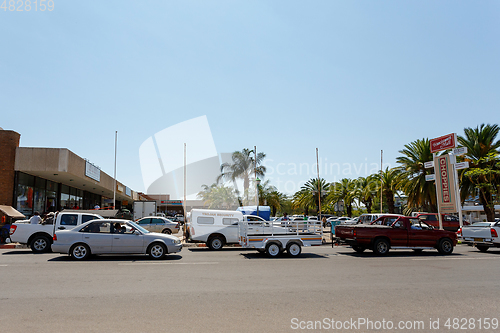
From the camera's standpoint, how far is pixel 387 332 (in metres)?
5.46

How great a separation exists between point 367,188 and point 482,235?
32.2 m

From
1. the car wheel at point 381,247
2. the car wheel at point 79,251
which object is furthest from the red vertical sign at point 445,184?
the car wheel at point 79,251

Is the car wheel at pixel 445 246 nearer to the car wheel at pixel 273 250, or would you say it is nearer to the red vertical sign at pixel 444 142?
the car wheel at pixel 273 250

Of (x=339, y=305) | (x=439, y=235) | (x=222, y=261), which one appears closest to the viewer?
(x=339, y=305)

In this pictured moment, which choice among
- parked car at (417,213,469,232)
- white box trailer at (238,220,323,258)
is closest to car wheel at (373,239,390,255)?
white box trailer at (238,220,323,258)

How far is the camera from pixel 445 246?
1633cm

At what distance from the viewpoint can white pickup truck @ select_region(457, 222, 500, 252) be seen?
56.0 ft

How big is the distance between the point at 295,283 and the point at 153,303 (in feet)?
12.1

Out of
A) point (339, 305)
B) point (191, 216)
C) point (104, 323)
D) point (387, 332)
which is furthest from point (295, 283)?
point (191, 216)

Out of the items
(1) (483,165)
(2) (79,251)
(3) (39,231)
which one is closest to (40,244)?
(3) (39,231)

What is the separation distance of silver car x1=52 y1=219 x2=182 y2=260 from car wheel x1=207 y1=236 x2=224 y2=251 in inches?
152

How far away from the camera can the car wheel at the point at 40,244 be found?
51.7ft

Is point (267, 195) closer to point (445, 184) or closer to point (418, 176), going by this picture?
point (418, 176)

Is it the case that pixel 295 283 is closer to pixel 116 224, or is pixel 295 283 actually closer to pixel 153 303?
pixel 153 303
